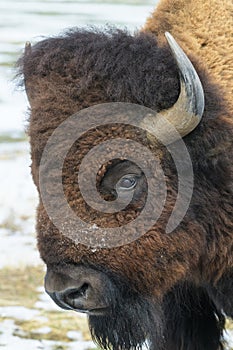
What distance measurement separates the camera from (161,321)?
449 centimetres

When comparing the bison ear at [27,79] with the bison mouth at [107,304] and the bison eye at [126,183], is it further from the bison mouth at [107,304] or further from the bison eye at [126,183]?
the bison mouth at [107,304]

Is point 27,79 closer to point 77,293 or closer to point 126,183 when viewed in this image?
point 126,183

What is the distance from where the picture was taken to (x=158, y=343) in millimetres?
4672

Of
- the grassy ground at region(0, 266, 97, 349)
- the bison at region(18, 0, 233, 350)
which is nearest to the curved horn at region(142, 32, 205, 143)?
the bison at region(18, 0, 233, 350)

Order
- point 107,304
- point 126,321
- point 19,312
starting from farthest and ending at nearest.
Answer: point 19,312, point 126,321, point 107,304

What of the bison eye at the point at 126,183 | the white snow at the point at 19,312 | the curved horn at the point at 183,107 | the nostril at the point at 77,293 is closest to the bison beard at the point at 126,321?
the nostril at the point at 77,293

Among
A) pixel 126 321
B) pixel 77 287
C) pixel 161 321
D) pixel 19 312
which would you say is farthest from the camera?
pixel 19 312

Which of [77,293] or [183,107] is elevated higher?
[183,107]

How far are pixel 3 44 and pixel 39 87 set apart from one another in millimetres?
13539

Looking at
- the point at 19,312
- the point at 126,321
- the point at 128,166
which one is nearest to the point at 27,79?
the point at 128,166

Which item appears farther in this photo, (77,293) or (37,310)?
(37,310)

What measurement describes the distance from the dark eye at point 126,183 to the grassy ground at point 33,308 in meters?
2.19

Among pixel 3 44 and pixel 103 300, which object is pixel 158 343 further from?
pixel 3 44

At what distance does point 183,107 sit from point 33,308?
3004mm
